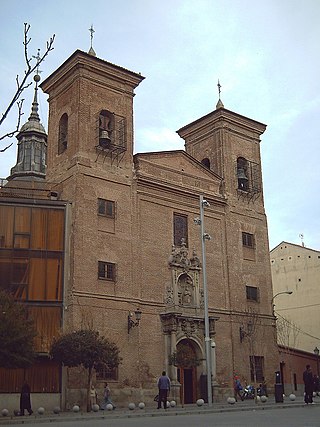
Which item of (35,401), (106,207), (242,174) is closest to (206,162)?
(242,174)

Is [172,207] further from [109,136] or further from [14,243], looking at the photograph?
[14,243]

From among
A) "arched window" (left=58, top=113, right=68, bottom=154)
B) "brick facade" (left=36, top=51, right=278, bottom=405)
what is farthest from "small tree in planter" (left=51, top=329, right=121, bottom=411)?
→ "arched window" (left=58, top=113, right=68, bottom=154)

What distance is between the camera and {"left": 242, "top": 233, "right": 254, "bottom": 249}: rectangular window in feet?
124

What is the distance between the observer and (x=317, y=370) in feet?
146

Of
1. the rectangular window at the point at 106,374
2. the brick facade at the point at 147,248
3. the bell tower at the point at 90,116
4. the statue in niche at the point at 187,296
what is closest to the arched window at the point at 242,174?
the brick facade at the point at 147,248

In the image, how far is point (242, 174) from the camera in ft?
128

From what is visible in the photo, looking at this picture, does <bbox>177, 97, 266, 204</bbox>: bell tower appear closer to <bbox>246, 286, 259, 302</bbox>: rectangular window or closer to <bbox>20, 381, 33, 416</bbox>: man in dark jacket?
<bbox>246, 286, 259, 302</bbox>: rectangular window

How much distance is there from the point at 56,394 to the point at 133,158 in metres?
13.1

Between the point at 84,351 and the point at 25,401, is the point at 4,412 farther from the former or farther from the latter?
the point at 84,351

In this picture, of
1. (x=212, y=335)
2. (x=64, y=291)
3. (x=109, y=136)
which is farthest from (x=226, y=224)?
(x=64, y=291)

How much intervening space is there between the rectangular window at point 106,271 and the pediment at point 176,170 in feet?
17.7

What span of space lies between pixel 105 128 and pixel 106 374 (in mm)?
12845

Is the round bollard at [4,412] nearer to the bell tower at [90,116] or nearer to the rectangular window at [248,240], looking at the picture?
the bell tower at [90,116]

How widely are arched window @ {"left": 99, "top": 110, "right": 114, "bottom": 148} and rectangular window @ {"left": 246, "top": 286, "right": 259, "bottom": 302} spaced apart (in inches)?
493
